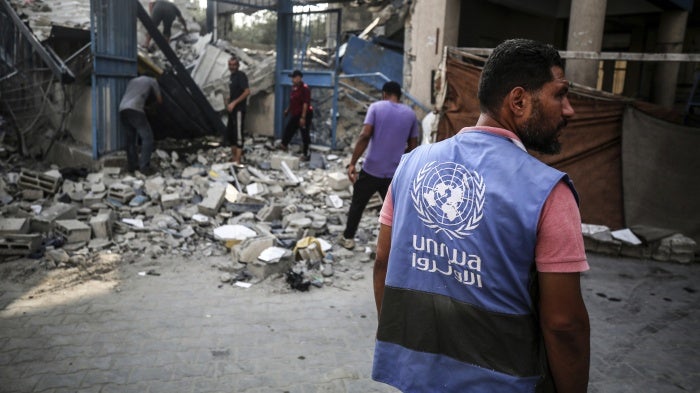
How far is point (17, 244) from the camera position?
17.4 ft

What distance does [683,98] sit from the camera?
483 inches

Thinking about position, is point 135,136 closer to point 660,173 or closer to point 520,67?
point 660,173

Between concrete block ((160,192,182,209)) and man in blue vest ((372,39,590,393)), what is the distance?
6062mm

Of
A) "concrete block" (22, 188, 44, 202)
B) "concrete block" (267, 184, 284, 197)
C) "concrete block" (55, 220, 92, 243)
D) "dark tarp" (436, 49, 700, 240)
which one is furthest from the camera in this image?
"concrete block" (267, 184, 284, 197)

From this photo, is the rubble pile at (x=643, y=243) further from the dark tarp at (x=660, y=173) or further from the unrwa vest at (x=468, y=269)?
the unrwa vest at (x=468, y=269)

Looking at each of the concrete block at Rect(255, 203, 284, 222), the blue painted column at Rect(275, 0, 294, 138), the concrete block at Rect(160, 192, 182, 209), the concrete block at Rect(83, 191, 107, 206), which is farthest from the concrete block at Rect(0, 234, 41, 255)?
the blue painted column at Rect(275, 0, 294, 138)

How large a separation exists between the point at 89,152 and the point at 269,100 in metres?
5.17

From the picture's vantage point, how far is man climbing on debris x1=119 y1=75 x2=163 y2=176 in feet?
27.4

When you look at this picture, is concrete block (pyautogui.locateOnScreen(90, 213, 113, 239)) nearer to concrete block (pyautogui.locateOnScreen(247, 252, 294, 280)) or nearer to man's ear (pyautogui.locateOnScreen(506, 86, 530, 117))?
concrete block (pyautogui.locateOnScreen(247, 252, 294, 280))

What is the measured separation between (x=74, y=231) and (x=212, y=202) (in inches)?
67.7

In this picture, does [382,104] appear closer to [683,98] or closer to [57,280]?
[57,280]

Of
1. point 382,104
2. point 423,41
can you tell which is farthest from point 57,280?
point 423,41

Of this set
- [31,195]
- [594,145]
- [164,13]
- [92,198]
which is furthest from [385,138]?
[164,13]

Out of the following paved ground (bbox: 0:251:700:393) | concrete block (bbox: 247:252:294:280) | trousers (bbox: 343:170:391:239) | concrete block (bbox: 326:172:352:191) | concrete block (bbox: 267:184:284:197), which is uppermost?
trousers (bbox: 343:170:391:239)
